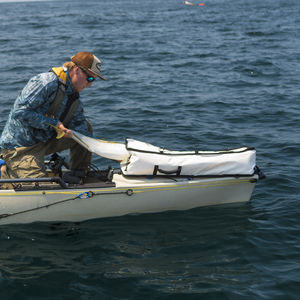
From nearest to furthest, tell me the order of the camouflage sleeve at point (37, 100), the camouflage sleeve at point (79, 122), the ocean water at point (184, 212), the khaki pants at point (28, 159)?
the ocean water at point (184, 212)
the camouflage sleeve at point (37, 100)
the khaki pants at point (28, 159)
the camouflage sleeve at point (79, 122)

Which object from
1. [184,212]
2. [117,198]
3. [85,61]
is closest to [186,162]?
[184,212]

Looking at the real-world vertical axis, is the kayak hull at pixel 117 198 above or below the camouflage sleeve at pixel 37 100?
below

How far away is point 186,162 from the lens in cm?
658

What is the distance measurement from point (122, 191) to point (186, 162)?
3.30 ft

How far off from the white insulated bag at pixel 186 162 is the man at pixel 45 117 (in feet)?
3.06

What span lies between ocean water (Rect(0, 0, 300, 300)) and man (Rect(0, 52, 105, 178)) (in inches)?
39.3

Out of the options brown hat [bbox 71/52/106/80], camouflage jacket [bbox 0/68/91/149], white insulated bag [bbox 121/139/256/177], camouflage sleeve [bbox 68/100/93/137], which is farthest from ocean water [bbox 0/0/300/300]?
brown hat [bbox 71/52/106/80]

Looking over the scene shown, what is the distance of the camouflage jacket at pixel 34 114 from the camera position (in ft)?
19.7

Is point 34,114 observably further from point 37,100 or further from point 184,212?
point 184,212

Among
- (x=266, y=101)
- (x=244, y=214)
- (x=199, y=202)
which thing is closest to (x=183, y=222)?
(x=199, y=202)

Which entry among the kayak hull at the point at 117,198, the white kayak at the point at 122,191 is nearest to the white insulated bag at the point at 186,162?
the white kayak at the point at 122,191

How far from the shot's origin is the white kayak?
21.1 feet

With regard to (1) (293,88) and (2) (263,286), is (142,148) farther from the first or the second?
(1) (293,88)

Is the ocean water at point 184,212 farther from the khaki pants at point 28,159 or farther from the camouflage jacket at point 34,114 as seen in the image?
the camouflage jacket at point 34,114
